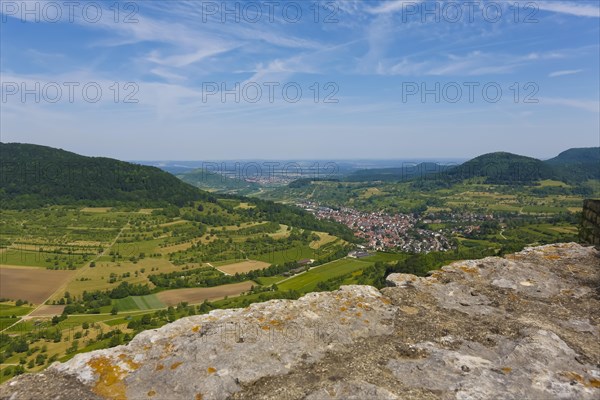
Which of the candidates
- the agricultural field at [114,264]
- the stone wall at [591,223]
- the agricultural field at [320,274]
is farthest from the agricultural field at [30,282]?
the stone wall at [591,223]

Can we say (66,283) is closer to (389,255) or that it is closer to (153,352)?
(389,255)

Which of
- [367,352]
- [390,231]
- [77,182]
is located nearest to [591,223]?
[367,352]

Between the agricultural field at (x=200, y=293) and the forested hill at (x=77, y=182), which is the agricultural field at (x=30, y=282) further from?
the forested hill at (x=77, y=182)

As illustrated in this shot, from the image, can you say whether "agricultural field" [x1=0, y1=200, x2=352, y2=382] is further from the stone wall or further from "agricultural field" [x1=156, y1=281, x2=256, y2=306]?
the stone wall

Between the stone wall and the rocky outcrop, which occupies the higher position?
the stone wall

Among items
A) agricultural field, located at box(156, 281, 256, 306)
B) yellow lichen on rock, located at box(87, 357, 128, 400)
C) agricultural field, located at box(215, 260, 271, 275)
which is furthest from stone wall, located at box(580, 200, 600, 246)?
agricultural field, located at box(215, 260, 271, 275)

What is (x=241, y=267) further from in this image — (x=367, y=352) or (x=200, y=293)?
(x=367, y=352)
